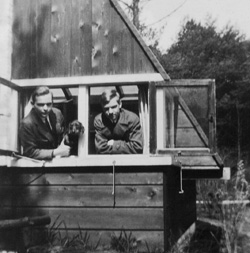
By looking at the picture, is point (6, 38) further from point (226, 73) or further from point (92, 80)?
point (226, 73)

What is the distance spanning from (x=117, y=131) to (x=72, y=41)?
1553 mm

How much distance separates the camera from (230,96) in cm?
3581

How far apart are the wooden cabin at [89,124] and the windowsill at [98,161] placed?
0.5 inches

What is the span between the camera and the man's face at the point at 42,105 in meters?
7.37

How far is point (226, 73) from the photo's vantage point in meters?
35.8

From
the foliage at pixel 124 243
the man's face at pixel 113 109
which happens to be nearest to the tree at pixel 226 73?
the man's face at pixel 113 109

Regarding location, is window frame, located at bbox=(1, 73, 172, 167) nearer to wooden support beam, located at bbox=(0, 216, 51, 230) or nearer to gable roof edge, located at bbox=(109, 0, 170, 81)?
Answer: gable roof edge, located at bbox=(109, 0, 170, 81)

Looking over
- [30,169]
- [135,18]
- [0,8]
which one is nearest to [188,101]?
[30,169]

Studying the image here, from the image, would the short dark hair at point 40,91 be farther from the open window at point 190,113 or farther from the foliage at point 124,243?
the foliage at point 124,243

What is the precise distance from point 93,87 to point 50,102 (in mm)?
733

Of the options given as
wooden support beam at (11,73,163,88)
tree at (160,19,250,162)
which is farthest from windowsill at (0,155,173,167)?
tree at (160,19,250,162)

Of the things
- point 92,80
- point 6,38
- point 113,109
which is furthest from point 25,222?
point 6,38

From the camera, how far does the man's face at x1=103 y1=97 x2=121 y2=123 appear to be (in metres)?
7.19

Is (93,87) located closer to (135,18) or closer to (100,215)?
(100,215)
